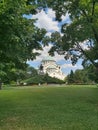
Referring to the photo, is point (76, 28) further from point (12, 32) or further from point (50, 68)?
point (50, 68)

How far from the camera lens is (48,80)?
110m

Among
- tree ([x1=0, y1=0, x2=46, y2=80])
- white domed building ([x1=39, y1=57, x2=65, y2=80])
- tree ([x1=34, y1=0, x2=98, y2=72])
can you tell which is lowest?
tree ([x1=0, y1=0, x2=46, y2=80])

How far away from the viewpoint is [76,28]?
2666 centimetres

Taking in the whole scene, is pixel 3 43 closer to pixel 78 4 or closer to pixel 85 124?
pixel 85 124

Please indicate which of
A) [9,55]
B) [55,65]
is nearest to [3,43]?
[9,55]

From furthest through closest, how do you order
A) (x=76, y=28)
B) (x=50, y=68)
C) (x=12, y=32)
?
(x=50, y=68)
(x=76, y=28)
(x=12, y=32)

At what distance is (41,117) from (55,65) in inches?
5222

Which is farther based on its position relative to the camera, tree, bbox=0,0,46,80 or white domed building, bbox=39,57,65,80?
white domed building, bbox=39,57,65,80

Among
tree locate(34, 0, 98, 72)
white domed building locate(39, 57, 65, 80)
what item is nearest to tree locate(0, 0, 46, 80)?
tree locate(34, 0, 98, 72)

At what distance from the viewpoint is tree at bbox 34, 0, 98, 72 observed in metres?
24.9

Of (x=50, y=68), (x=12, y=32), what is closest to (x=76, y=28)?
(x=12, y=32)

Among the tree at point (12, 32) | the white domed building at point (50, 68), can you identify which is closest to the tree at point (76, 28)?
the tree at point (12, 32)

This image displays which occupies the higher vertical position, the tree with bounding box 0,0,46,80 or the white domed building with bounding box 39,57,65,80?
the white domed building with bounding box 39,57,65,80

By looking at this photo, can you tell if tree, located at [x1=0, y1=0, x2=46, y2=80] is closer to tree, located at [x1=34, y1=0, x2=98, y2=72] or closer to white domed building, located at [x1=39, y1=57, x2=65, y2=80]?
tree, located at [x1=34, y1=0, x2=98, y2=72]
